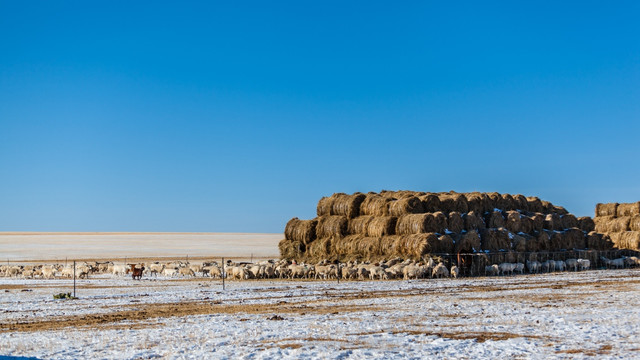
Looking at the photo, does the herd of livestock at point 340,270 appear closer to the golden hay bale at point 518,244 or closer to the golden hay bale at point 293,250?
the golden hay bale at point 518,244

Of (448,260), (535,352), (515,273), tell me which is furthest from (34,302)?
(515,273)

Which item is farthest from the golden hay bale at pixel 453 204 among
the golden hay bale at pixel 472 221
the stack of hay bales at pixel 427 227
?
the golden hay bale at pixel 472 221

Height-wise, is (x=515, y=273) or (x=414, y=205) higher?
(x=414, y=205)

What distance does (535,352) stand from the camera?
40.6ft

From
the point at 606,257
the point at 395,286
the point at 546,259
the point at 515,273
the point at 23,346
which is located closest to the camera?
the point at 23,346

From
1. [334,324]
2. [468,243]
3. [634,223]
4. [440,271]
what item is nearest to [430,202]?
[468,243]

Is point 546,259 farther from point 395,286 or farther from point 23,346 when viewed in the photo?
point 23,346

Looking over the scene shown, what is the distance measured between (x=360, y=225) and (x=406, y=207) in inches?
135

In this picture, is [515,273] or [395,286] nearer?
[395,286]

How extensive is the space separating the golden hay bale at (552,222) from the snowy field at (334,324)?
18.5 m

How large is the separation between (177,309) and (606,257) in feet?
113

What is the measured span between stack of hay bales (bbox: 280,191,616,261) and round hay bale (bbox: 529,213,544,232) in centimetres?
6

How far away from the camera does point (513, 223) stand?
4194 cm

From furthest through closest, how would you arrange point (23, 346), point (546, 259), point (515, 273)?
point (546, 259)
point (515, 273)
point (23, 346)
